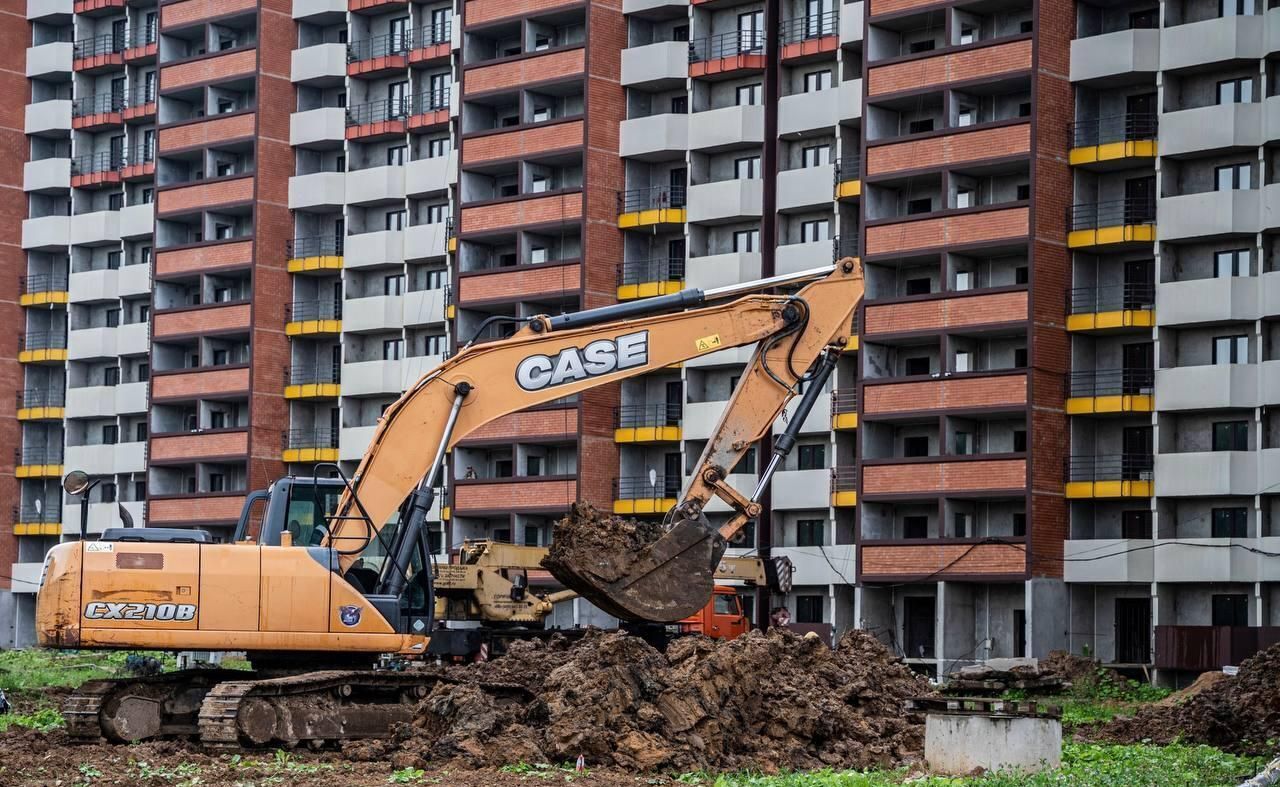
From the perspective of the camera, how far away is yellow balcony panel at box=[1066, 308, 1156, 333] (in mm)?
63156

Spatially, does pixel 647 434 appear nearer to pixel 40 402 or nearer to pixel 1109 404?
pixel 1109 404

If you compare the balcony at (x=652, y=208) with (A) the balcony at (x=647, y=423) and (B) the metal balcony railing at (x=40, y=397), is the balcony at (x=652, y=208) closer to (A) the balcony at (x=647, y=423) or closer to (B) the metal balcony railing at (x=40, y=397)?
(A) the balcony at (x=647, y=423)

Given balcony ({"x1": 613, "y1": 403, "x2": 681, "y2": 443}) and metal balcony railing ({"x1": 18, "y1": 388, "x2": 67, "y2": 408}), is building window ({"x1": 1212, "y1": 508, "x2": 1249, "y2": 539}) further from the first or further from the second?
metal balcony railing ({"x1": 18, "y1": 388, "x2": 67, "y2": 408})

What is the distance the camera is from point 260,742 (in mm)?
28172

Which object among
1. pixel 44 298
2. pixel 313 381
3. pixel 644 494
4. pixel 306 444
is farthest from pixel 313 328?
pixel 644 494

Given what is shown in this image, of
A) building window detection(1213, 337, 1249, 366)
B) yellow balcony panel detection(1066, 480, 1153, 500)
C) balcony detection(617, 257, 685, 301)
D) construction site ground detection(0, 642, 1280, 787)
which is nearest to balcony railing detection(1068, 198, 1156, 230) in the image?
building window detection(1213, 337, 1249, 366)

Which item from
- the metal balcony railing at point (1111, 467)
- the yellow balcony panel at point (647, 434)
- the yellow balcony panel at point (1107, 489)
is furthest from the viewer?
the yellow balcony panel at point (647, 434)

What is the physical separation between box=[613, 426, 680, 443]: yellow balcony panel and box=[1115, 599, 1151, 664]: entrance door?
18.4 meters

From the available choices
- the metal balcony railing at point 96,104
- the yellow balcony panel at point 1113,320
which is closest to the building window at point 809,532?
the yellow balcony panel at point 1113,320

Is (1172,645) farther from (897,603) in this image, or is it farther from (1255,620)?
(897,603)

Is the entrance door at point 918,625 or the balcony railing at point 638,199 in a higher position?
the balcony railing at point 638,199

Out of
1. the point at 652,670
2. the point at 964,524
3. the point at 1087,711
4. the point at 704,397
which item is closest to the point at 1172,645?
the point at 964,524

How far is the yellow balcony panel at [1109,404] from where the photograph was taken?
6291cm

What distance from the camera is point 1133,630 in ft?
208
